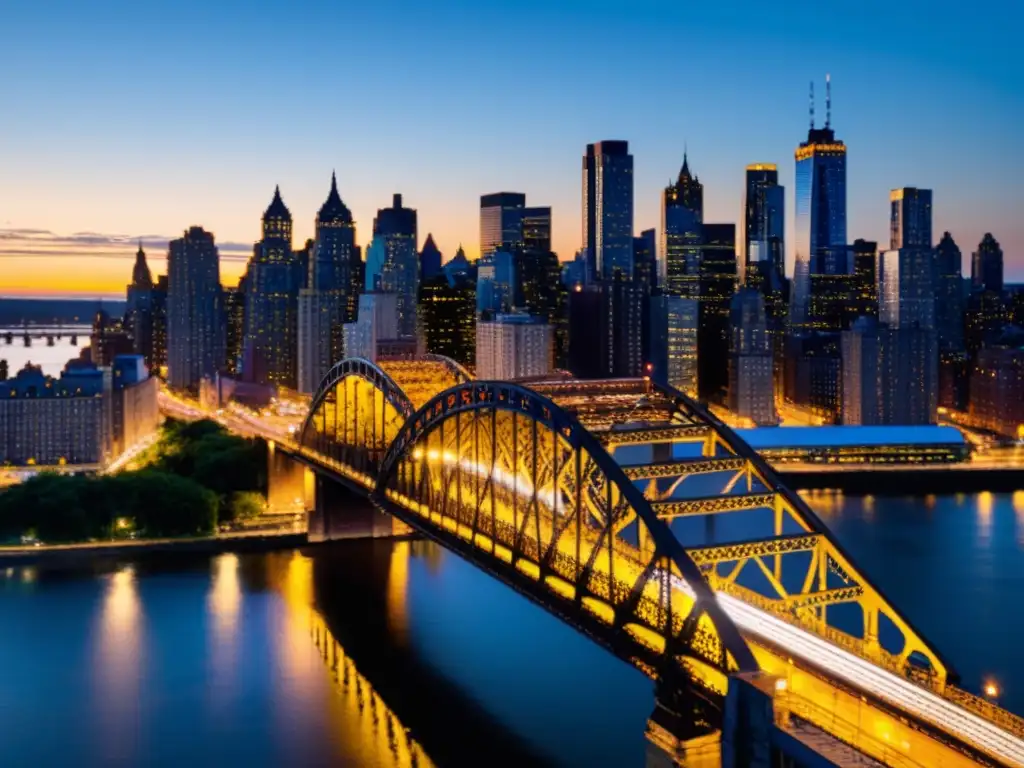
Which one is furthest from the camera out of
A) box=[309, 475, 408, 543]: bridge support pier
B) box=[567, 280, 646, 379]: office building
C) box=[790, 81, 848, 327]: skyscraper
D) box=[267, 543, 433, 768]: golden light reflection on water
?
box=[790, 81, 848, 327]: skyscraper

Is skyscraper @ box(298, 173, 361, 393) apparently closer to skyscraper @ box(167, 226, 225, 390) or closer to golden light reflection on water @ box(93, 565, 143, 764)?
skyscraper @ box(167, 226, 225, 390)

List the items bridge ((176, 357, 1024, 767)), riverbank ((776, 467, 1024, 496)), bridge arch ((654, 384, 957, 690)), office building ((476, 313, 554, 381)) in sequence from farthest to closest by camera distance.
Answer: office building ((476, 313, 554, 381)), riverbank ((776, 467, 1024, 496)), bridge arch ((654, 384, 957, 690)), bridge ((176, 357, 1024, 767))

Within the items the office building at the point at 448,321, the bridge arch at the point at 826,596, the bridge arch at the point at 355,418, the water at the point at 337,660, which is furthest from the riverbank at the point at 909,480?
the office building at the point at 448,321

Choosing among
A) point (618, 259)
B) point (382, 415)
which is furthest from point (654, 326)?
point (382, 415)

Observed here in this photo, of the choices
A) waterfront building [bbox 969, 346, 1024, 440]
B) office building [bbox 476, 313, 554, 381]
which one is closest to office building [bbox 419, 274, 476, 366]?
office building [bbox 476, 313, 554, 381]

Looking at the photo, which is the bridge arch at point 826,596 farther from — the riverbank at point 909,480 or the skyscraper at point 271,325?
the skyscraper at point 271,325

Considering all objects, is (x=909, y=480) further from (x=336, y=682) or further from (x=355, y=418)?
(x=336, y=682)

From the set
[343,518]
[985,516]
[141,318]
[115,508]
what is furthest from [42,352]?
[985,516]
